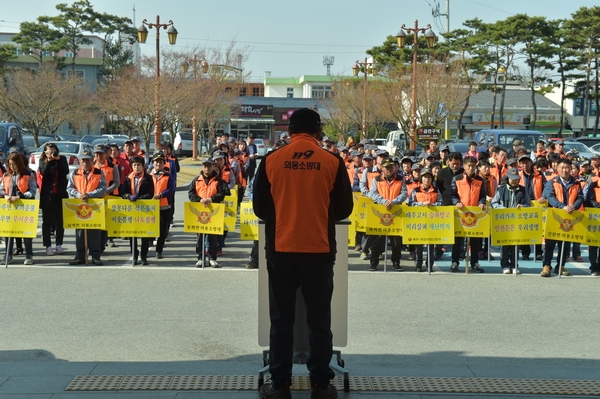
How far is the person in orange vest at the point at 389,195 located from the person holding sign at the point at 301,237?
7.25 m

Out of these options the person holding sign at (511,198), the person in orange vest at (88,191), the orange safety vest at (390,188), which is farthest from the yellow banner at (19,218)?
the person holding sign at (511,198)

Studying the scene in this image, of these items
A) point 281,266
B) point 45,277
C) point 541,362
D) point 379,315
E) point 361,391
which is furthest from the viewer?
point 45,277

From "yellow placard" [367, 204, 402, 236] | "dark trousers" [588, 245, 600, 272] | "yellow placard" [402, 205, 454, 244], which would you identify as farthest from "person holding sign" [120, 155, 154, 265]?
"dark trousers" [588, 245, 600, 272]

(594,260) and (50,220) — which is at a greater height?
(50,220)

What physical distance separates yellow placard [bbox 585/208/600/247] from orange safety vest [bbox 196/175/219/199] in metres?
5.66

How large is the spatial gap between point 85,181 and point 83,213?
23.1 inches

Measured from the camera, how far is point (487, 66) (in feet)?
208

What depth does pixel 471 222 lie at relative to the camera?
12.6m

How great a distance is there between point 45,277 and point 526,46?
5747 cm

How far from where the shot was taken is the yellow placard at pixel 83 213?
1272 cm

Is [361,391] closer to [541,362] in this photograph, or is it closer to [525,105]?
[541,362]

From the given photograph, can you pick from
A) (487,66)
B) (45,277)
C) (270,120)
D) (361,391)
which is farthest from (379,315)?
(270,120)

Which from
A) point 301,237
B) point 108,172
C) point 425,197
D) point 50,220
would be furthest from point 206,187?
point 301,237

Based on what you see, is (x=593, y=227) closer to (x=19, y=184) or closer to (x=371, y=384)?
(x=371, y=384)
